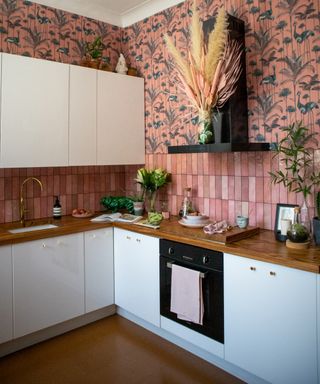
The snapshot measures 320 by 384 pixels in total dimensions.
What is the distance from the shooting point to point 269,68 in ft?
8.03

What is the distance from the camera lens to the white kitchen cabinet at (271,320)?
1.79m

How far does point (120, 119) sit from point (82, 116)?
0.40 m

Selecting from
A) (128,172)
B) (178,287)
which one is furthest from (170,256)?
(128,172)

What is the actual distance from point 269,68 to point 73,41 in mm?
1825

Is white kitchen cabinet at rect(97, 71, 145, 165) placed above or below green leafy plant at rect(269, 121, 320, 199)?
above

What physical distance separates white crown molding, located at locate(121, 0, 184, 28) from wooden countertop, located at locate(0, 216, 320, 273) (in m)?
1.91

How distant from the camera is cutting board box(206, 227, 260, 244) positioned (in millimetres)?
2199

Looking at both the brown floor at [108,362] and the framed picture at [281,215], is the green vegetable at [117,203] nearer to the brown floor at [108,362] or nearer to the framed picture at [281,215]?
the brown floor at [108,362]

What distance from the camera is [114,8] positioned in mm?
3354

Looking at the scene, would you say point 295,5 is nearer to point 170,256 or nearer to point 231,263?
point 231,263

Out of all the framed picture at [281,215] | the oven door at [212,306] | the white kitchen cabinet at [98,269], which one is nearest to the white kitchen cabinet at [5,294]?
the white kitchen cabinet at [98,269]

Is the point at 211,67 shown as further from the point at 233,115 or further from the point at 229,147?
the point at 229,147

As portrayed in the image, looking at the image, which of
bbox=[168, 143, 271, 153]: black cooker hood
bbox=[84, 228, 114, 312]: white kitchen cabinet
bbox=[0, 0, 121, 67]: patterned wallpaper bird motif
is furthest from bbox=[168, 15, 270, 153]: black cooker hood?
bbox=[0, 0, 121, 67]: patterned wallpaper bird motif

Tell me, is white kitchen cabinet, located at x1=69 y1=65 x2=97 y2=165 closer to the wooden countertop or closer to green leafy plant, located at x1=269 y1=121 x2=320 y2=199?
the wooden countertop
